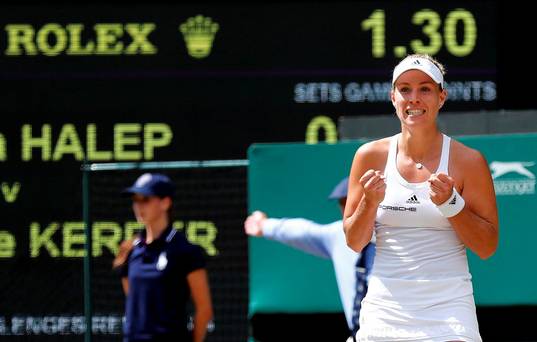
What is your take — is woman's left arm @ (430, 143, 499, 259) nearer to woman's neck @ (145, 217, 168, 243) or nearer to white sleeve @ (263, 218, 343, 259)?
white sleeve @ (263, 218, 343, 259)

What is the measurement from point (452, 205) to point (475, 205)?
0.59 ft

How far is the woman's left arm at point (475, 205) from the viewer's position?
3377mm

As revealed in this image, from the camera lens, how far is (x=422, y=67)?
11.5 ft

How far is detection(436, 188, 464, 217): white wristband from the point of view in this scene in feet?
10.8

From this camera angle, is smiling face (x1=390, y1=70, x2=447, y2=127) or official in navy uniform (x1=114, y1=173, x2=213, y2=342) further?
official in navy uniform (x1=114, y1=173, x2=213, y2=342)

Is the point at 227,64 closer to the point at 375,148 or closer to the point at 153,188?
the point at 153,188

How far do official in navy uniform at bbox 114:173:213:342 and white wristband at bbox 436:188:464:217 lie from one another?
204 centimetres

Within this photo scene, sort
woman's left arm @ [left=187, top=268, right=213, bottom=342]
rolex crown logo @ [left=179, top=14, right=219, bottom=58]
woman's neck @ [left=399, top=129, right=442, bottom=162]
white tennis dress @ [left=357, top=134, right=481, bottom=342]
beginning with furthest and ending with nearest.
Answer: rolex crown logo @ [left=179, top=14, right=219, bottom=58]
woman's left arm @ [left=187, top=268, right=213, bottom=342]
woman's neck @ [left=399, top=129, right=442, bottom=162]
white tennis dress @ [left=357, top=134, right=481, bottom=342]

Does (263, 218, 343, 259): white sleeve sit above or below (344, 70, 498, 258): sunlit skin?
below

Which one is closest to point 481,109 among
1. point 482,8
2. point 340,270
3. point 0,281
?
point 482,8


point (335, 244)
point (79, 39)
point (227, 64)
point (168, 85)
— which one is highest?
point (79, 39)

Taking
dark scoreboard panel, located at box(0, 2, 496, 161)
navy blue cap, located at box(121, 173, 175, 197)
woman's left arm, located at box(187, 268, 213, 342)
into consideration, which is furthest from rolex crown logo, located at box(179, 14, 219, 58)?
woman's left arm, located at box(187, 268, 213, 342)

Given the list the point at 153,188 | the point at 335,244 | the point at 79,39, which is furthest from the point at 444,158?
the point at 79,39

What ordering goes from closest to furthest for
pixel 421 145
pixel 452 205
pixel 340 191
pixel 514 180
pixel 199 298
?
pixel 452 205 → pixel 421 145 → pixel 340 191 → pixel 199 298 → pixel 514 180
